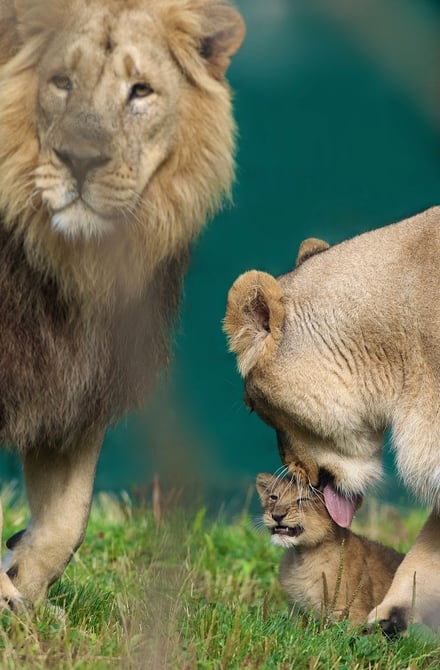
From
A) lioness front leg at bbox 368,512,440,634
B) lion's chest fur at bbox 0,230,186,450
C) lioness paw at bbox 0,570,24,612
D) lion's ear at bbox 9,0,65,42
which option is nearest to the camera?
lion's ear at bbox 9,0,65,42

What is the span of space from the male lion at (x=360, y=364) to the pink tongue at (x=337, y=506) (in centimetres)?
4

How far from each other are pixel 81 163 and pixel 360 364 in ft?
4.36

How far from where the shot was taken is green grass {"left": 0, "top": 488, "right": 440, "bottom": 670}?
2.95 m

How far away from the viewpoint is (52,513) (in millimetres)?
4020

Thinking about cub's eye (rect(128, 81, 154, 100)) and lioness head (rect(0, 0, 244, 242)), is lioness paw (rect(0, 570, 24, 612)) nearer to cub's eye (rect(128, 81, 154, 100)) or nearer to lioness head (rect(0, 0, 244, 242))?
lioness head (rect(0, 0, 244, 242))

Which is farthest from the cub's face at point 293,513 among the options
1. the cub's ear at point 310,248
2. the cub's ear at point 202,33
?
the cub's ear at point 202,33

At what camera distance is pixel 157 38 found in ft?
11.3

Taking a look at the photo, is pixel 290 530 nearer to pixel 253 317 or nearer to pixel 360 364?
pixel 360 364

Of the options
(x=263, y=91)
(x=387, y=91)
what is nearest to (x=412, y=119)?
(x=387, y=91)

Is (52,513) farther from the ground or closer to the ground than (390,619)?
closer to the ground

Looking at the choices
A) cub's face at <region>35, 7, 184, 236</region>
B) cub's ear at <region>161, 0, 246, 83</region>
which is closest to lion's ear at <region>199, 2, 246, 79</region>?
cub's ear at <region>161, 0, 246, 83</region>

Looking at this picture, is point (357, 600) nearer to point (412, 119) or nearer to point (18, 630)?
point (18, 630)

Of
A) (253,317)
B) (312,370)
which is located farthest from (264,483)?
(253,317)

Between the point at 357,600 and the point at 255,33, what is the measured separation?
3.58 meters
